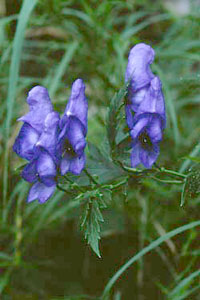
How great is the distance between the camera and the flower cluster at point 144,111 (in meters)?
0.92

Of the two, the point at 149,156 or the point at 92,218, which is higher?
the point at 149,156

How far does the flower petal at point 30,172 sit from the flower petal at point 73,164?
0.20 feet

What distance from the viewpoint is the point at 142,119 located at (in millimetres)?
922

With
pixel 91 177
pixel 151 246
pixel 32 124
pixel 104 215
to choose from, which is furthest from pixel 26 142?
pixel 104 215

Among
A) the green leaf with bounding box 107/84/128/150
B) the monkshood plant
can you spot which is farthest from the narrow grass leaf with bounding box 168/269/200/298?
the green leaf with bounding box 107/84/128/150

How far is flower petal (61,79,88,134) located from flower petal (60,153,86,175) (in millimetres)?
60

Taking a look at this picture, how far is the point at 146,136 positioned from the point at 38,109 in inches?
9.3

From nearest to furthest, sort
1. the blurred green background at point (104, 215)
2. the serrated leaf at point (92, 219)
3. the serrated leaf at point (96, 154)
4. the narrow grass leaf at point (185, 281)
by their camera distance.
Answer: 1. the serrated leaf at point (92, 219)
2. the serrated leaf at point (96, 154)
3. the narrow grass leaf at point (185, 281)
4. the blurred green background at point (104, 215)

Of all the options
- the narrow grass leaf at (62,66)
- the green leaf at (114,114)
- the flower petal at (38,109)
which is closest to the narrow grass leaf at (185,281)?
the green leaf at (114,114)

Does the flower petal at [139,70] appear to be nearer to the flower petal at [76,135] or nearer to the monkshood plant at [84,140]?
the monkshood plant at [84,140]

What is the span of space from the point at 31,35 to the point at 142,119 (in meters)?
1.57

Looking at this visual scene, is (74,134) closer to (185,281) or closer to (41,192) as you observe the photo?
(41,192)

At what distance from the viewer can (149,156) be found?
37.2 inches

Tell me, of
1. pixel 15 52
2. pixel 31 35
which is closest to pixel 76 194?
pixel 15 52
